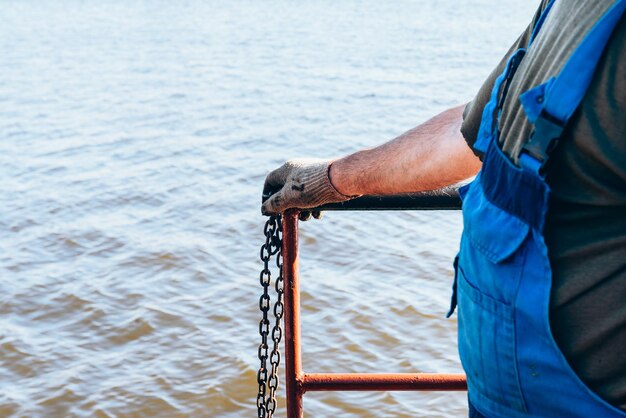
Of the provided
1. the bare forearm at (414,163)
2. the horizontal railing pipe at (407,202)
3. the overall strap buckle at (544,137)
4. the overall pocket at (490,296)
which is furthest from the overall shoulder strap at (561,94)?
the horizontal railing pipe at (407,202)

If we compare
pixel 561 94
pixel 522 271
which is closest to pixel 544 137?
pixel 561 94

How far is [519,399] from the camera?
1354 millimetres

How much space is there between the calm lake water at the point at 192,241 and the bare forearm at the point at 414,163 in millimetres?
3539

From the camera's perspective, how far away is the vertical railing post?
2.23m

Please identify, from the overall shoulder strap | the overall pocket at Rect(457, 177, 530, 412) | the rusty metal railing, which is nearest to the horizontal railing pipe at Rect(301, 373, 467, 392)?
the rusty metal railing

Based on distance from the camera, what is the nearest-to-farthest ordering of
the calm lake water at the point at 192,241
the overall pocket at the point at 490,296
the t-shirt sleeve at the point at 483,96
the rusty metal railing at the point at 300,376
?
the overall pocket at the point at 490,296
the t-shirt sleeve at the point at 483,96
the rusty metal railing at the point at 300,376
the calm lake water at the point at 192,241

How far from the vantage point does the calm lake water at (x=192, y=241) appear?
5.81 metres

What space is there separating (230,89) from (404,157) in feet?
46.5

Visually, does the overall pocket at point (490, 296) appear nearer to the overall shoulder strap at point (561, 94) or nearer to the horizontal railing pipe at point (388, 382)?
the overall shoulder strap at point (561, 94)

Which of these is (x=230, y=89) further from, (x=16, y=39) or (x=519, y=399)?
(x=519, y=399)

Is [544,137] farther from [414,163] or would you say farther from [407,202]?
[407,202]

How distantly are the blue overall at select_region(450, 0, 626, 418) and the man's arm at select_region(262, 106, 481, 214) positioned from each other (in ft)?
1.02

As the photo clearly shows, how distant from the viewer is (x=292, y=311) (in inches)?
89.0

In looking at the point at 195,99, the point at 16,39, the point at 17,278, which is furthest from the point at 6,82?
the point at 17,278
